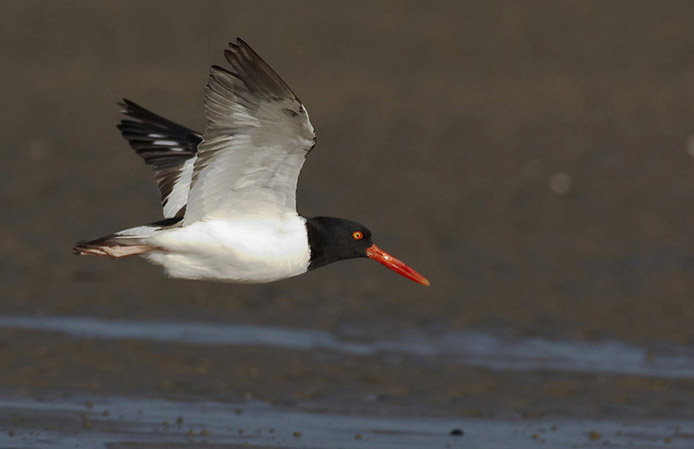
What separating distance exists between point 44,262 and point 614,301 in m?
5.60

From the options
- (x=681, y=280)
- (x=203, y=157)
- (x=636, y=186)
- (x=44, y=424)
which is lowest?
(x=44, y=424)

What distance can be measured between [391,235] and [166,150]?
16.6 ft

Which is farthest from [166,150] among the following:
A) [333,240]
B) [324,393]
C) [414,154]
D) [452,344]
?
[414,154]

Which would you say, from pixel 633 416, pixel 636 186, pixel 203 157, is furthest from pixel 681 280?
pixel 203 157

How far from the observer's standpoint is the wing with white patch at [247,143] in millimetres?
7488

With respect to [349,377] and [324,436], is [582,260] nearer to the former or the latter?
[349,377]

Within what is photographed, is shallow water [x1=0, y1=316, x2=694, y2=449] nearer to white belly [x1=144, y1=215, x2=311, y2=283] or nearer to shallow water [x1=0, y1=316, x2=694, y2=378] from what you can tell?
shallow water [x1=0, y1=316, x2=694, y2=378]

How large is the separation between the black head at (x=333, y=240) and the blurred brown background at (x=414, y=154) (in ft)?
9.94

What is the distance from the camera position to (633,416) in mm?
10125

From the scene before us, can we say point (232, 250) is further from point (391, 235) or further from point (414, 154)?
point (414, 154)

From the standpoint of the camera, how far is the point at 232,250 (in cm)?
841

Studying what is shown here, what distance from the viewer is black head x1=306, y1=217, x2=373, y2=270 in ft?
28.8

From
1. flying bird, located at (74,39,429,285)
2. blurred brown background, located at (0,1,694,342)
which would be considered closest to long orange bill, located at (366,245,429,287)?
flying bird, located at (74,39,429,285)

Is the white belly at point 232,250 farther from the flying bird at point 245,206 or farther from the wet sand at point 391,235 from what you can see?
the wet sand at point 391,235
